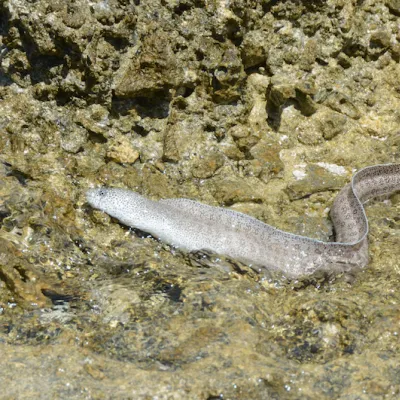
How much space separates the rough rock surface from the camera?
2.66 m

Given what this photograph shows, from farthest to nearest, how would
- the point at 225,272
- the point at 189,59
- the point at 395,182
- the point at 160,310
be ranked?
the point at 395,182
the point at 189,59
the point at 225,272
the point at 160,310

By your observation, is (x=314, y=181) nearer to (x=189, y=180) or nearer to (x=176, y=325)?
(x=189, y=180)

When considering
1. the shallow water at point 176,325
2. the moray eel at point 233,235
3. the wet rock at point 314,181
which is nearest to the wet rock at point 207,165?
the moray eel at point 233,235

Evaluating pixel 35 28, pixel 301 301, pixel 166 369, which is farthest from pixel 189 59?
pixel 166 369

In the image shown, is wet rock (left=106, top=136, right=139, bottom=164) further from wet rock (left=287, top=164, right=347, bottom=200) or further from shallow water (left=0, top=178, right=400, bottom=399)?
wet rock (left=287, top=164, right=347, bottom=200)

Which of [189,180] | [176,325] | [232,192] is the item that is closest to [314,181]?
[232,192]

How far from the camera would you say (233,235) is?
3.78 m

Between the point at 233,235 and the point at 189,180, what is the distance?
0.70m

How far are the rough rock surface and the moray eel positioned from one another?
102 millimetres

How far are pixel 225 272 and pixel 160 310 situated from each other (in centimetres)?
68

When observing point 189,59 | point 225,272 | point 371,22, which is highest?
point 371,22

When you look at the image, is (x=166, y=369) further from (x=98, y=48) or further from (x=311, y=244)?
(x=98, y=48)

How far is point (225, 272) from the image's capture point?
3.50 meters

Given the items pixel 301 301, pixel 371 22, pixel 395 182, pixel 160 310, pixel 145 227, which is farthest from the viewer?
pixel 371 22
